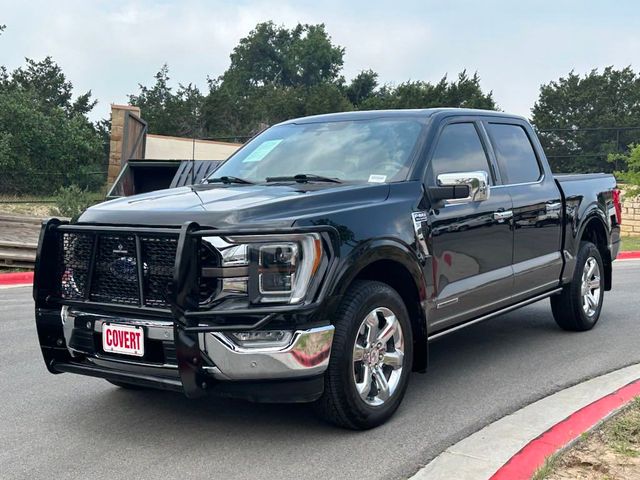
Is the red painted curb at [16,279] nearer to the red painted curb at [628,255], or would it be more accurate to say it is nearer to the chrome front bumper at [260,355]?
the chrome front bumper at [260,355]

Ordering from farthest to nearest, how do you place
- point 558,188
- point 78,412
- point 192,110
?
1. point 192,110
2. point 558,188
3. point 78,412

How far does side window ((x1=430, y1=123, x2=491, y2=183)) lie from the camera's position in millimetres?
5121

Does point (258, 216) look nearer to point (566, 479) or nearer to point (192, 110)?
point (566, 479)

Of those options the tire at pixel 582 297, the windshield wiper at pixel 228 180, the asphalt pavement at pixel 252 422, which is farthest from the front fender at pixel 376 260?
the tire at pixel 582 297

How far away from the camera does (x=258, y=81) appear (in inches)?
3772

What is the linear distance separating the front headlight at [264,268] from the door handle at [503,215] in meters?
2.10

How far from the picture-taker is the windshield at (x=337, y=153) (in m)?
4.94

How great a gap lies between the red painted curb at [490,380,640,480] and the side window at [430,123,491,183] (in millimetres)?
1778

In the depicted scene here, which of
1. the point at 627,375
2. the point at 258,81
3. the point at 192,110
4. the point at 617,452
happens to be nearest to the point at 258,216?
the point at 617,452

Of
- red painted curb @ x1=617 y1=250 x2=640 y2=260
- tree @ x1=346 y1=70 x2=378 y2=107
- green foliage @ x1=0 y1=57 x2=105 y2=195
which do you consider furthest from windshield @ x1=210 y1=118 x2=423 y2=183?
tree @ x1=346 y1=70 x2=378 y2=107

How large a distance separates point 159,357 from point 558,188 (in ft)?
13.4

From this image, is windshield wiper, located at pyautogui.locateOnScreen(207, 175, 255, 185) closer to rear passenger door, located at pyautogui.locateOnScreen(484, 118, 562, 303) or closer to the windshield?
the windshield

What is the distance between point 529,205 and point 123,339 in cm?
343

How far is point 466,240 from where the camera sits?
5023mm
